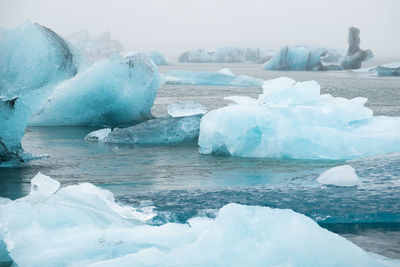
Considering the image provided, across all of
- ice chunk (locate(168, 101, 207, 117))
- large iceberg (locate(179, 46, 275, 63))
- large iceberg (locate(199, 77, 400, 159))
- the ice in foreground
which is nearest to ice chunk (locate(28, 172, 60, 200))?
the ice in foreground

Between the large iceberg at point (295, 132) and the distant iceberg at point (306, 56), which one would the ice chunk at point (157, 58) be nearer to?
the distant iceberg at point (306, 56)

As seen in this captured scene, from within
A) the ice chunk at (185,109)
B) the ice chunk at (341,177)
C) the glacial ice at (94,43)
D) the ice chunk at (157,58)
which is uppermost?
the ice chunk at (341,177)

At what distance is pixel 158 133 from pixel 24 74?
86.2 inches

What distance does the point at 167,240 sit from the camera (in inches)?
132

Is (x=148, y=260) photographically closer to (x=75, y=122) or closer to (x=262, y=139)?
(x=262, y=139)

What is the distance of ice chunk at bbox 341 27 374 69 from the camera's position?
30875 mm

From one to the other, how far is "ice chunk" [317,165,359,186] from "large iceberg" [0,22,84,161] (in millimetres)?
3316

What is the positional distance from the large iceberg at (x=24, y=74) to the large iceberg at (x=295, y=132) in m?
1.92

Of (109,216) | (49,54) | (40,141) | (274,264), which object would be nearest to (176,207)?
(109,216)

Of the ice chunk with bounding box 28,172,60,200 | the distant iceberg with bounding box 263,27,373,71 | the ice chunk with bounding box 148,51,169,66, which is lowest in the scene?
the ice chunk with bounding box 148,51,169,66

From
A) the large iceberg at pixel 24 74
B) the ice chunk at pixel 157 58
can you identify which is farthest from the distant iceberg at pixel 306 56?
the large iceberg at pixel 24 74

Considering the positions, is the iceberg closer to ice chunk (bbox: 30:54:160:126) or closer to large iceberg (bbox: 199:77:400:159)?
large iceberg (bbox: 199:77:400:159)

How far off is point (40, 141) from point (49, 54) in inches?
64.1

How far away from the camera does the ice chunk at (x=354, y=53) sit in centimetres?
3088
